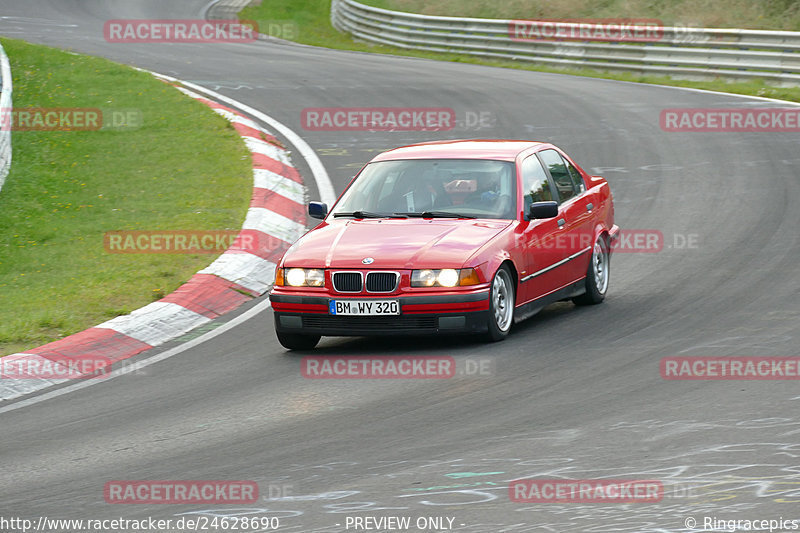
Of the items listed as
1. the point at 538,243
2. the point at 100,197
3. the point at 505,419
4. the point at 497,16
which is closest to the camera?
the point at 505,419

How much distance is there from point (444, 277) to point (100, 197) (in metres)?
7.08

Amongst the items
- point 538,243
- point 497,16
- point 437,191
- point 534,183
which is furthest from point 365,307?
point 497,16

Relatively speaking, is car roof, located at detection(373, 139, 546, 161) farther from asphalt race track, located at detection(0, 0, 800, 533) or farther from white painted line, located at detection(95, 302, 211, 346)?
white painted line, located at detection(95, 302, 211, 346)

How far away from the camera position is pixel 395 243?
8.88m

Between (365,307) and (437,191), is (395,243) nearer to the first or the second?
(365,307)

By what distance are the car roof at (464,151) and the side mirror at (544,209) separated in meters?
0.69

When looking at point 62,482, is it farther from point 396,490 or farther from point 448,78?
point 448,78

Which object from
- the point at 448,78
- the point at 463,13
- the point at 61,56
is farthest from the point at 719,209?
the point at 463,13

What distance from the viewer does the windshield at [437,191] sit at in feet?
31.3

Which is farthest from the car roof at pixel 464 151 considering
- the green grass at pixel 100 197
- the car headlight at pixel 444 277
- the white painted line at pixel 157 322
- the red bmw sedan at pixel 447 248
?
the green grass at pixel 100 197

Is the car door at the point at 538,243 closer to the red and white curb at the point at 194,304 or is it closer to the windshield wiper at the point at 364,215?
the windshield wiper at the point at 364,215

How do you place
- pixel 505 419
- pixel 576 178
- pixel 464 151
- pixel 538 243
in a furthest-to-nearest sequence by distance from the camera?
pixel 576 178, pixel 464 151, pixel 538 243, pixel 505 419

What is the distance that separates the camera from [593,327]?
9422 millimetres

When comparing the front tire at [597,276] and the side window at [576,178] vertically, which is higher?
the side window at [576,178]
